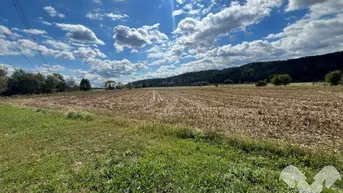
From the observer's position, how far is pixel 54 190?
18.5 ft

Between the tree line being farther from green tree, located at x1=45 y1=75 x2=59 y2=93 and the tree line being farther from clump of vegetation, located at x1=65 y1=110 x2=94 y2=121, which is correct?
clump of vegetation, located at x1=65 y1=110 x2=94 y2=121

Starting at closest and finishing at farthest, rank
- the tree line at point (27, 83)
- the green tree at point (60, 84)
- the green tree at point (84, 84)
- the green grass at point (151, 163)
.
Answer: the green grass at point (151, 163) → the tree line at point (27, 83) → the green tree at point (60, 84) → the green tree at point (84, 84)

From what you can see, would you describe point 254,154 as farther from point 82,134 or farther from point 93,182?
point 82,134

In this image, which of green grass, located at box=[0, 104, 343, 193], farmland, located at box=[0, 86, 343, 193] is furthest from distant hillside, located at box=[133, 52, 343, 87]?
green grass, located at box=[0, 104, 343, 193]

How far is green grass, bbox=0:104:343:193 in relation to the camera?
5.67 m

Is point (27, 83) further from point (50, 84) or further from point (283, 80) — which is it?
point (283, 80)

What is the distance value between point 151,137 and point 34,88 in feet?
355

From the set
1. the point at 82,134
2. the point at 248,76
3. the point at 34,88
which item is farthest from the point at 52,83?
the point at 248,76

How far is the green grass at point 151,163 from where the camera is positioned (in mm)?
5668

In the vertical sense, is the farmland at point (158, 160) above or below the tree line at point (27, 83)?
below

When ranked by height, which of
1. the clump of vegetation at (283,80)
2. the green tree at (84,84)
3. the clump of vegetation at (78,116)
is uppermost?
the green tree at (84,84)

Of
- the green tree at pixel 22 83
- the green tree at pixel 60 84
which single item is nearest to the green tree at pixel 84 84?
the green tree at pixel 60 84

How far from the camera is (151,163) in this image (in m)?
6.92

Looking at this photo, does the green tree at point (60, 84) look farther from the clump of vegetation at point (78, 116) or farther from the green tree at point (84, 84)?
the clump of vegetation at point (78, 116)
